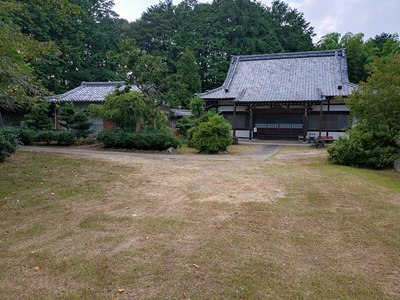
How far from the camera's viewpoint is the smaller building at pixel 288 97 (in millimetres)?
19328

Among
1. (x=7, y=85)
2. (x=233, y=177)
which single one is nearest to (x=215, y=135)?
(x=233, y=177)

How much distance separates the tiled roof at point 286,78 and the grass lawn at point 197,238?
44.8 feet

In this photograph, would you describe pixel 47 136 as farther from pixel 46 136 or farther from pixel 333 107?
pixel 333 107

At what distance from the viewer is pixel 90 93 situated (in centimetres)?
2122

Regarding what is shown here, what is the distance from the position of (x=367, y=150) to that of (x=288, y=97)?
34.8ft

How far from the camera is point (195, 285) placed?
267cm

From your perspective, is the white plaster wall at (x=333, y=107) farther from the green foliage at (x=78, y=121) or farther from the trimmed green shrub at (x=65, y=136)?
the trimmed green shrub at (x=65, y=136)

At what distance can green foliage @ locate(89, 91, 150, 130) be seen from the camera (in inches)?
527

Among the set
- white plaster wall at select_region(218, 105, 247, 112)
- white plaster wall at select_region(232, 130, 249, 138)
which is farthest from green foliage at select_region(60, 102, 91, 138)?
white plaster wall at select_region(232, 130, 249, 138)

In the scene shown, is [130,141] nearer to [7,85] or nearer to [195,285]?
[7,85]

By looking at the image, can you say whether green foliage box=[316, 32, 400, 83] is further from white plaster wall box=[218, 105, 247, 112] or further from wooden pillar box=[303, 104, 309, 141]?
white plaster wall box=[218, 105, 247, 112]

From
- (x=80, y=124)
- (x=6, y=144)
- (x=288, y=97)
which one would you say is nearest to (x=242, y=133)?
(x=288, y=97)

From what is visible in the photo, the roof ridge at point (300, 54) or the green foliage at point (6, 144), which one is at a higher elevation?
the roof ridge at point (300, 54)

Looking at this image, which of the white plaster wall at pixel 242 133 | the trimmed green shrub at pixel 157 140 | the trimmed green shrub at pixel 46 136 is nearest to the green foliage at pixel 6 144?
the trimmed green shrub at pixel 157 140
